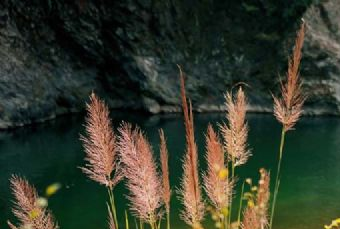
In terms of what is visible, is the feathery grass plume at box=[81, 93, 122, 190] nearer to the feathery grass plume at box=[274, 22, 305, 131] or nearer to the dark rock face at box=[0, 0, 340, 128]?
the feathery grass plume at box=[274, 22, 305, 131]

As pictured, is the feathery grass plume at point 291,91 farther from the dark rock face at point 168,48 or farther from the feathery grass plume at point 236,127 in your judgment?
the dark rock face at point 168,48

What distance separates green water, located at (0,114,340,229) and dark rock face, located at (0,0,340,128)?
164 cm

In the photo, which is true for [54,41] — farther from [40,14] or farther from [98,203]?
[98,203]

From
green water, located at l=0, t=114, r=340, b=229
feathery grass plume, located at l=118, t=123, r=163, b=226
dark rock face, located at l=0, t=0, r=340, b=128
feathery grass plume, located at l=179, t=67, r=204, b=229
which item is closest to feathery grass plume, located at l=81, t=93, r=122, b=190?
feathery grass plume, located at l=118, t=123, r=163, b=226

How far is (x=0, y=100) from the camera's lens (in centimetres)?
1623

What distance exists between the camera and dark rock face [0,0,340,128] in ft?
61.1

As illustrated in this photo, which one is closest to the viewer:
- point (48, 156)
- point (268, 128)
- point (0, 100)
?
point (48, 156)

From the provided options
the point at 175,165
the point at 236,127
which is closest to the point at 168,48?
the point at 175,165

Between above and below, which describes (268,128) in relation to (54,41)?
below

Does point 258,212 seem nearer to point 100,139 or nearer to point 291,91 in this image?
point 291,91

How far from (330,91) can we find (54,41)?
9610 millimetres

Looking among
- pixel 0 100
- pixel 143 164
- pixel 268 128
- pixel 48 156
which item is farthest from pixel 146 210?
pixel 0 100

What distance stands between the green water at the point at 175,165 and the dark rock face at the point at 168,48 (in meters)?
1.64

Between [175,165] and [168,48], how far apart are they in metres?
8.42
